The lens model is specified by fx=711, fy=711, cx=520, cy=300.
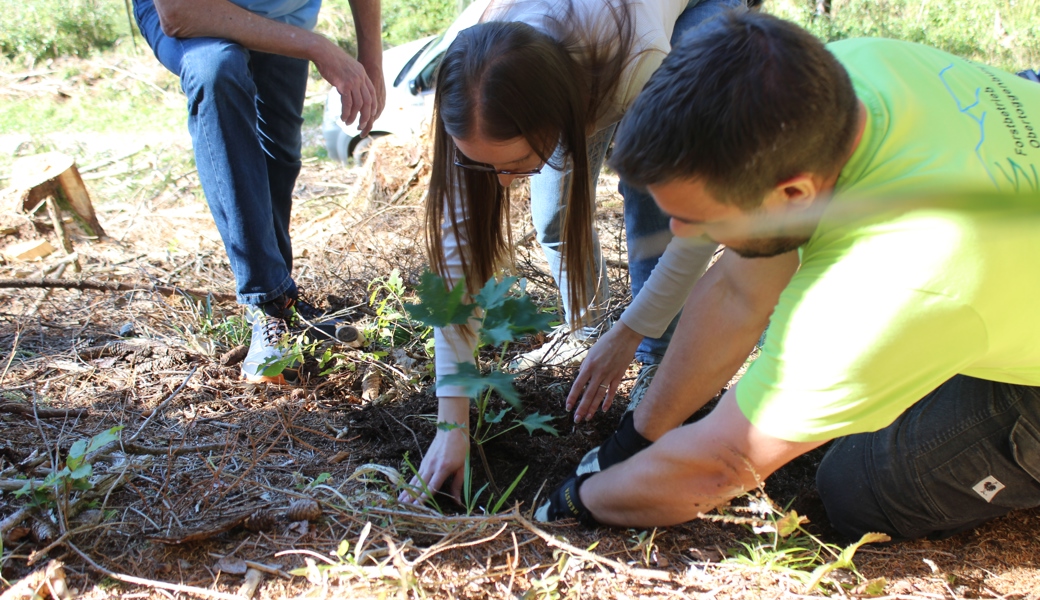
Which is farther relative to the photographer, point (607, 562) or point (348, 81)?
point (348, 81)

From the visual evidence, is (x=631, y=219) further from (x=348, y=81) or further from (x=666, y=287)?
(x=348, y=81)

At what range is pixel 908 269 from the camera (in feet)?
3.74

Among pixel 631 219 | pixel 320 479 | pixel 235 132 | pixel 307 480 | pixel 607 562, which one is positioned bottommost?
pixel 307 480

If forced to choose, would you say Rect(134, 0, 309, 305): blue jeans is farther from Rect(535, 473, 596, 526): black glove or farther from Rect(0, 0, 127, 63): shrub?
Rect(0, 0, 127, 63): shrub

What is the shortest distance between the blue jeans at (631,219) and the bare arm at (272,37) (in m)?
0.66

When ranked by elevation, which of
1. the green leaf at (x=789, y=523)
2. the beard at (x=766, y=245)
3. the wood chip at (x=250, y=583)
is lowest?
the wood chip at (x=250, y=583)

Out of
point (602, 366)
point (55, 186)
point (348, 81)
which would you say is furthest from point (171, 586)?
point (55, 186)

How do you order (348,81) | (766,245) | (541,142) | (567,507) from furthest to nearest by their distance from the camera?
(348,81), (567,507), (541,142), (766,245)


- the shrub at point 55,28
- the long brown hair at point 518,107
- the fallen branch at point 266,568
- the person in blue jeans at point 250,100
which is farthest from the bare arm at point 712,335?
the shrub at point 55,28

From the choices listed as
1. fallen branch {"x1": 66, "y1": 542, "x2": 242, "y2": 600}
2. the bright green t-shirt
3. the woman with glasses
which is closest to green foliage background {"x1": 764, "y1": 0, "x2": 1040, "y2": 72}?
the woman with glasses

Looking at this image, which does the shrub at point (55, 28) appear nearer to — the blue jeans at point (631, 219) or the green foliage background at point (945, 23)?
the green foliage background at point (945, 23)

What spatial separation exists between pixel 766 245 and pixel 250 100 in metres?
1.73

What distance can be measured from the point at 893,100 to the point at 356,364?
1.93 meters

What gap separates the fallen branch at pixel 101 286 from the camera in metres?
2.93
